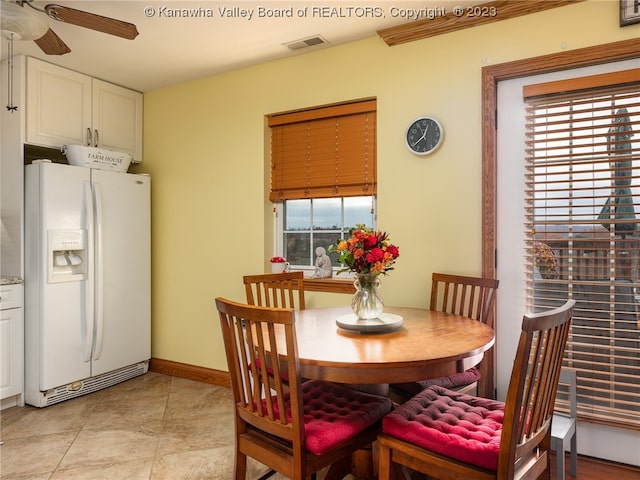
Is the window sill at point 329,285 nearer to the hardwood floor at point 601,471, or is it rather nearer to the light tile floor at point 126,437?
the light tile floor at point 126,437

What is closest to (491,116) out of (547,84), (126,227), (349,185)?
(547,84)

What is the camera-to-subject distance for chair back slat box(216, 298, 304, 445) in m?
1.52

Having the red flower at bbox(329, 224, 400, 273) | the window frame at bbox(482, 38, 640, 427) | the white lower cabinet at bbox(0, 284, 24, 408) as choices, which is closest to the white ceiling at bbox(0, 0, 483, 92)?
the window frame at bbox(482, 38, 640, 427)

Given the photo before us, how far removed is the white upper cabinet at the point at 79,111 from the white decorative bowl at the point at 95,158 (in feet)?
0.45

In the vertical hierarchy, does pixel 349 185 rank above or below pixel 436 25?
below

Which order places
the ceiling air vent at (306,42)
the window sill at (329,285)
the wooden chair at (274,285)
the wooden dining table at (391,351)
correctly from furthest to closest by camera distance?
the window sill at (329,285) < the ceiling air vent at (306,42) < the wooden chair at (274,285) < the wooden dining table at (391,351)

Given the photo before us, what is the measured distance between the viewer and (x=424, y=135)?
2.81 metres

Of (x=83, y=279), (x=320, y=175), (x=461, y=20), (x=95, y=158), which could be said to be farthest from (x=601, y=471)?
(x=95, y=158)

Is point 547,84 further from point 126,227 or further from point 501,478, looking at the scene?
point 126,227

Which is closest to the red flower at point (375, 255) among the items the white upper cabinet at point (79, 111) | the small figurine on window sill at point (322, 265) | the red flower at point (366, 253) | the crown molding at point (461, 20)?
the red flower at point (366, 253)

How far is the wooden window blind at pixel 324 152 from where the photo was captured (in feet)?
10.2

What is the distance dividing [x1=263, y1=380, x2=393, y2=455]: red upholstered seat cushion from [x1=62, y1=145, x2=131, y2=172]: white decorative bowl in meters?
2.59

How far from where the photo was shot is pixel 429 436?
1.54m

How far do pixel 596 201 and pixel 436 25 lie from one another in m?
1.40
